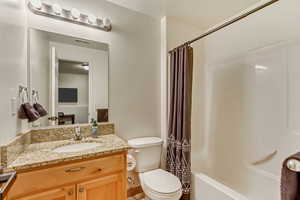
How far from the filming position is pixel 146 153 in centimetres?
177

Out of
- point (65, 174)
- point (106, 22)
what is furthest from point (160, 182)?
point (106, 22)

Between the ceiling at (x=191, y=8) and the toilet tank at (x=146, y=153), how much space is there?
1690 millimetres

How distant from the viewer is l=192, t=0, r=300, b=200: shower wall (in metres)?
1.51

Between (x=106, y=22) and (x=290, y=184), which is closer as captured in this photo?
(x=290, y=184)

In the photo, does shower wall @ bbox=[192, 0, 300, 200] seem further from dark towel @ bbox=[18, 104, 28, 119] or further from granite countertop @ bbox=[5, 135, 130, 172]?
dark towel @ bbox=[18, 104, 28, 119]

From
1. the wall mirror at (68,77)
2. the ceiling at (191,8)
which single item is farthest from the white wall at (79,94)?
the ceiling at (191,8)

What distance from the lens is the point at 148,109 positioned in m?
2.05

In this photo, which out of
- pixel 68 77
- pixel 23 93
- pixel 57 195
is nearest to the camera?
pixel 57 195

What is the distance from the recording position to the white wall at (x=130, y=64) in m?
1.75

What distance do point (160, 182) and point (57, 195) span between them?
0.90 m

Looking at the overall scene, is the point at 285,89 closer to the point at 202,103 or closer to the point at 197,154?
the point at 202,103

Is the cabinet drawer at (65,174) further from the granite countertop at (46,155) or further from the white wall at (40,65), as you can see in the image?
the white wall at (40,65)

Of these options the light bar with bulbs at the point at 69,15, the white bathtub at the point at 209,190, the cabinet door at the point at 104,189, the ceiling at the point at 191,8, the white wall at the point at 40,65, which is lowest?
the white bathtub at the point at 209,190

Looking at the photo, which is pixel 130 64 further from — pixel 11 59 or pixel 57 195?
pixel 57 195
